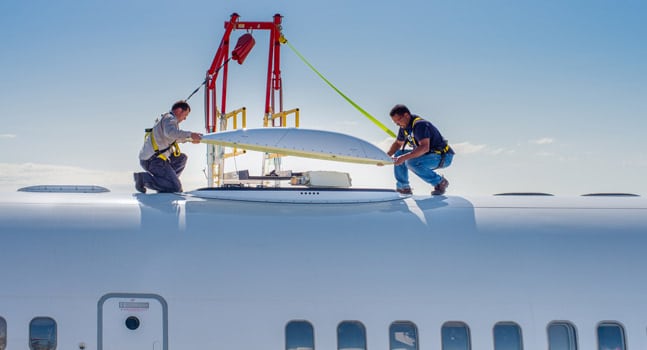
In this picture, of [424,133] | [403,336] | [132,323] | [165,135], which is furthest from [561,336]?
[165,135]

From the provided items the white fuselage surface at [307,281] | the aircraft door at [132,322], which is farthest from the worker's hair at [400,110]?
the aircraft door at [132,322]

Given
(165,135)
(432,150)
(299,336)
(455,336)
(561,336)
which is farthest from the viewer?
(432,150)

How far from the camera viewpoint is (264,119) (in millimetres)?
26250

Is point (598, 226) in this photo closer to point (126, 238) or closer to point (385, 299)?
point (385, 299)

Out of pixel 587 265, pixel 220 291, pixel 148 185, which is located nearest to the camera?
pixel 220 291

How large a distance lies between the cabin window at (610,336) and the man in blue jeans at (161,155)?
607cm

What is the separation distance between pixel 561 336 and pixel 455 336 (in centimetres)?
131

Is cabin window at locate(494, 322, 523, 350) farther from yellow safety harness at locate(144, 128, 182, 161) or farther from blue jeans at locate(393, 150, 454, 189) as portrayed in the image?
yellow safety harness at locate(144, 128, 182, 161)

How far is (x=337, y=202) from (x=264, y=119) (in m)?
17.1

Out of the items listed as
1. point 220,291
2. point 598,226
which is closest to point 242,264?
point 220,291

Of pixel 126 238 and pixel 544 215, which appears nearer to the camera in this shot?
pixel 126 238

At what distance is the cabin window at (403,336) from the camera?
8125mm

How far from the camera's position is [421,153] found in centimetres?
1095

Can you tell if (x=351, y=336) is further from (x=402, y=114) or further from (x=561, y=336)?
(x=402, y=114)
